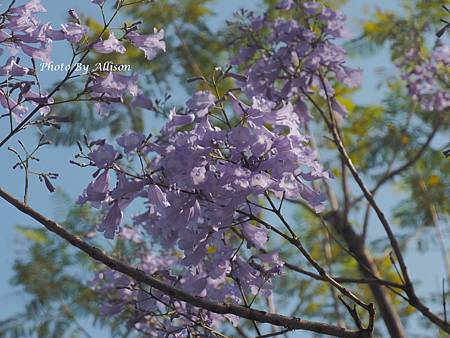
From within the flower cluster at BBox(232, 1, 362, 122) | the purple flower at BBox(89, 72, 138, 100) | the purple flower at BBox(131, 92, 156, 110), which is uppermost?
the flower cluster at BBox(232, 1, 362, 122)

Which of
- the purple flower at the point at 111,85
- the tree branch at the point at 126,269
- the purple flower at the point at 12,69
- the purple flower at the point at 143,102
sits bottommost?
the tree branch at the point at 126,269

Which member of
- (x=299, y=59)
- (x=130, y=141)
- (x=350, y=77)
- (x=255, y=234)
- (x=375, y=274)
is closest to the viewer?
(x=130, y=141)

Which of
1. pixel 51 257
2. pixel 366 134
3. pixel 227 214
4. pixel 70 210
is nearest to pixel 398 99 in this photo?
pixel 366 134

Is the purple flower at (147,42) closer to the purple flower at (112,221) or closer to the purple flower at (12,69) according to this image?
the purple flower at (12,69)

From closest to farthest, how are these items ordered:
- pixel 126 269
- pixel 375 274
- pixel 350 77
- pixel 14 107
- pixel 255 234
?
pixel 126 269
pixel 14 107
pixel 255 234
pixel 350 77
pixel 375 274

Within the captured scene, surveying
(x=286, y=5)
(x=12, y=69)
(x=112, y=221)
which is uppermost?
(x=286, y=5)

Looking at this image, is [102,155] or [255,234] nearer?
[102,155]

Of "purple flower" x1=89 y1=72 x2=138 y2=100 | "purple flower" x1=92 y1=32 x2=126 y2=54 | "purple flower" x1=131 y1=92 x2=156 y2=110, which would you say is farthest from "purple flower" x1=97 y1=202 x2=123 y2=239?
"purple flower" x1=131 y1=92 x2=156 y2=110

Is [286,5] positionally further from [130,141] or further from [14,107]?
[14,107]

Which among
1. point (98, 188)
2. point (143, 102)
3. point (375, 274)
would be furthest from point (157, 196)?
point (375, 274)

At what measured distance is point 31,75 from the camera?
189 cm

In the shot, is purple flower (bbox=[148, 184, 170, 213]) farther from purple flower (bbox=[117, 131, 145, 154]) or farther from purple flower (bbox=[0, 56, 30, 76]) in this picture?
purple flower (bbox=[0, 56, 30, 76])

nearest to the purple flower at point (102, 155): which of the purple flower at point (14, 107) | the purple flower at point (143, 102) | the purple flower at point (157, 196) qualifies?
the purple flower at point (157, 196)

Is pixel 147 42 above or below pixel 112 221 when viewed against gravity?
above
